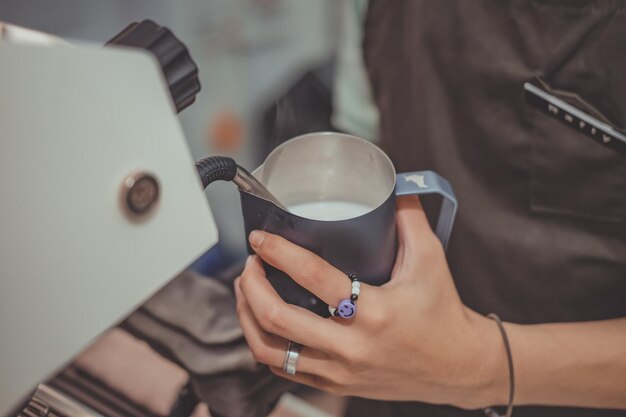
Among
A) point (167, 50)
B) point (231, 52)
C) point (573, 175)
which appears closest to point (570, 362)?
point (573, 175)

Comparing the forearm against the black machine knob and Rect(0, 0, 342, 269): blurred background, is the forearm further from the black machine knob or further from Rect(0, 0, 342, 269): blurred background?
Rect(0, 0, 342, 269): blurred background

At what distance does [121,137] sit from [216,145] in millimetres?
1776

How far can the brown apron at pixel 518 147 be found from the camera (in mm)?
588

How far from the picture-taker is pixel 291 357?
506 mm

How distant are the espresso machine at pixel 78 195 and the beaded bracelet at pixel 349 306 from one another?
146 mm

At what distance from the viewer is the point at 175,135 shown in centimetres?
36

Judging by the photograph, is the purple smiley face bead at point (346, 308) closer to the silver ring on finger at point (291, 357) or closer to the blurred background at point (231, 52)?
the silver ring on finger at point (291, 357)

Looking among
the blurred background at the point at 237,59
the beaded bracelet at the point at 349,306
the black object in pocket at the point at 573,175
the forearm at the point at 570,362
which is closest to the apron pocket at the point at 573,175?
the black object in pocket at the point at 573,175

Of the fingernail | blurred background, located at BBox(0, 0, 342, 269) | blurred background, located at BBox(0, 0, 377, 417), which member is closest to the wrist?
the fingernail

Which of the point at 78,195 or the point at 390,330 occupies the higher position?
the point at 78,195

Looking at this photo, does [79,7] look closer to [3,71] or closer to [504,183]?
[504,183]

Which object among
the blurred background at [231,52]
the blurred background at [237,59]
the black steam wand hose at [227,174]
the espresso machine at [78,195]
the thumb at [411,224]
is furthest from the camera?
the blurred background at [237,59]

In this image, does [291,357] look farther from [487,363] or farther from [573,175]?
[573,175]

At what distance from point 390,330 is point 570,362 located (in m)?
0.21
